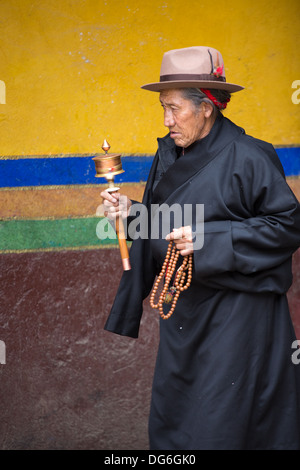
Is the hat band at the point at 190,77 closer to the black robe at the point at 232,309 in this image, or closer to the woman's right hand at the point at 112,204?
the black robe at the point at 232,309

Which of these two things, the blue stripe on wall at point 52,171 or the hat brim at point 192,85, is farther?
the blue stripe on wall at point 52,171

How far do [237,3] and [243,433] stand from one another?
229cm

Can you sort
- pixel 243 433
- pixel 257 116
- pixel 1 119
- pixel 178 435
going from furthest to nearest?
pixel 257 116 → pixel 1 119 → pixel 178 435 → pixel 243 433

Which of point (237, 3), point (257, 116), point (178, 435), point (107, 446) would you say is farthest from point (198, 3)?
point (107, 446)

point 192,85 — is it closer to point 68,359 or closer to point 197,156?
point 197,156

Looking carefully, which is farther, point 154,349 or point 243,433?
point 154,349

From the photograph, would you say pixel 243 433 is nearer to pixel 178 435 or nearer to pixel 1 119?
pixel 178 435

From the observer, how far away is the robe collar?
2709 mm

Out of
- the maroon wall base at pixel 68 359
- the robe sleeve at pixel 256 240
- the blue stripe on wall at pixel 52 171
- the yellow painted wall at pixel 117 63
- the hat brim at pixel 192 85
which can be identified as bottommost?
the maroon wall base at pixel 68 359

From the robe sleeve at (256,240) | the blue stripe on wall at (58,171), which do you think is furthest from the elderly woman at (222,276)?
the blue stripe on wall at (58,171)

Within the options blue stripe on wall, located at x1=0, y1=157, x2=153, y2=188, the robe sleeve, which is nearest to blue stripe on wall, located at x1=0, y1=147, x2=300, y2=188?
blue stripe on wall, located at x1=0, y1=157, x2=153, y2=188

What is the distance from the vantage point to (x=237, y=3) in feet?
11.8

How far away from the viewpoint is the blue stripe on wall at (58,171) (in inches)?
139

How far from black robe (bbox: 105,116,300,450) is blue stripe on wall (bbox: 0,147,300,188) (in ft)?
2.59
